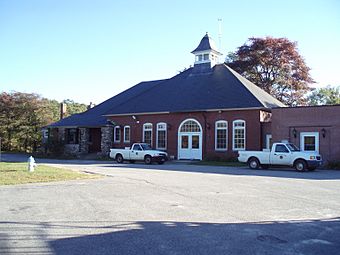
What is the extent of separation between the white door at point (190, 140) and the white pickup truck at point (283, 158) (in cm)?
769

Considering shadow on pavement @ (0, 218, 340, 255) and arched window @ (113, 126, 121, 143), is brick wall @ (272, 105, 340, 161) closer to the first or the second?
arched window @ (113, 126, 121, 143)

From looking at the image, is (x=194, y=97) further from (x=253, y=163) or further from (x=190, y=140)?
(x=253, y=163)

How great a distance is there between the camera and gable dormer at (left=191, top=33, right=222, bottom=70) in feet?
119

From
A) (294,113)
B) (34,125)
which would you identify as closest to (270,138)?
(294,113)

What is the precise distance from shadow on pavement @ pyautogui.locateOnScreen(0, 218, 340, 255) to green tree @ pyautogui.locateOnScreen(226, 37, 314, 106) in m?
43.8

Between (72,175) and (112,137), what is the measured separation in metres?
19.9

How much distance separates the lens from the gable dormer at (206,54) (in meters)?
36.3

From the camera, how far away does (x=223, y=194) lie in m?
12.2

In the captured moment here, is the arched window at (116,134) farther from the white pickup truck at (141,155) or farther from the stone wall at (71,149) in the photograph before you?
the white pickup truck at (141,155)

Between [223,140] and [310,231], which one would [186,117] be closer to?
[223,140]

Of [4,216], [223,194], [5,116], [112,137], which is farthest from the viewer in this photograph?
[5,116]

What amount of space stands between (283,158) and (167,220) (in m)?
16.3

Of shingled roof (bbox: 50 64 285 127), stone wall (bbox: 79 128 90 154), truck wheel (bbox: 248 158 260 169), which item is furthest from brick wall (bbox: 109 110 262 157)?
truck wheel (bbox: 248 158 260 169)

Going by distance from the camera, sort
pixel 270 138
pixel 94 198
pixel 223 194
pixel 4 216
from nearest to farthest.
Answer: pixel 4 216, pixel 94 198, pixel 223 194, pixel 270 138
